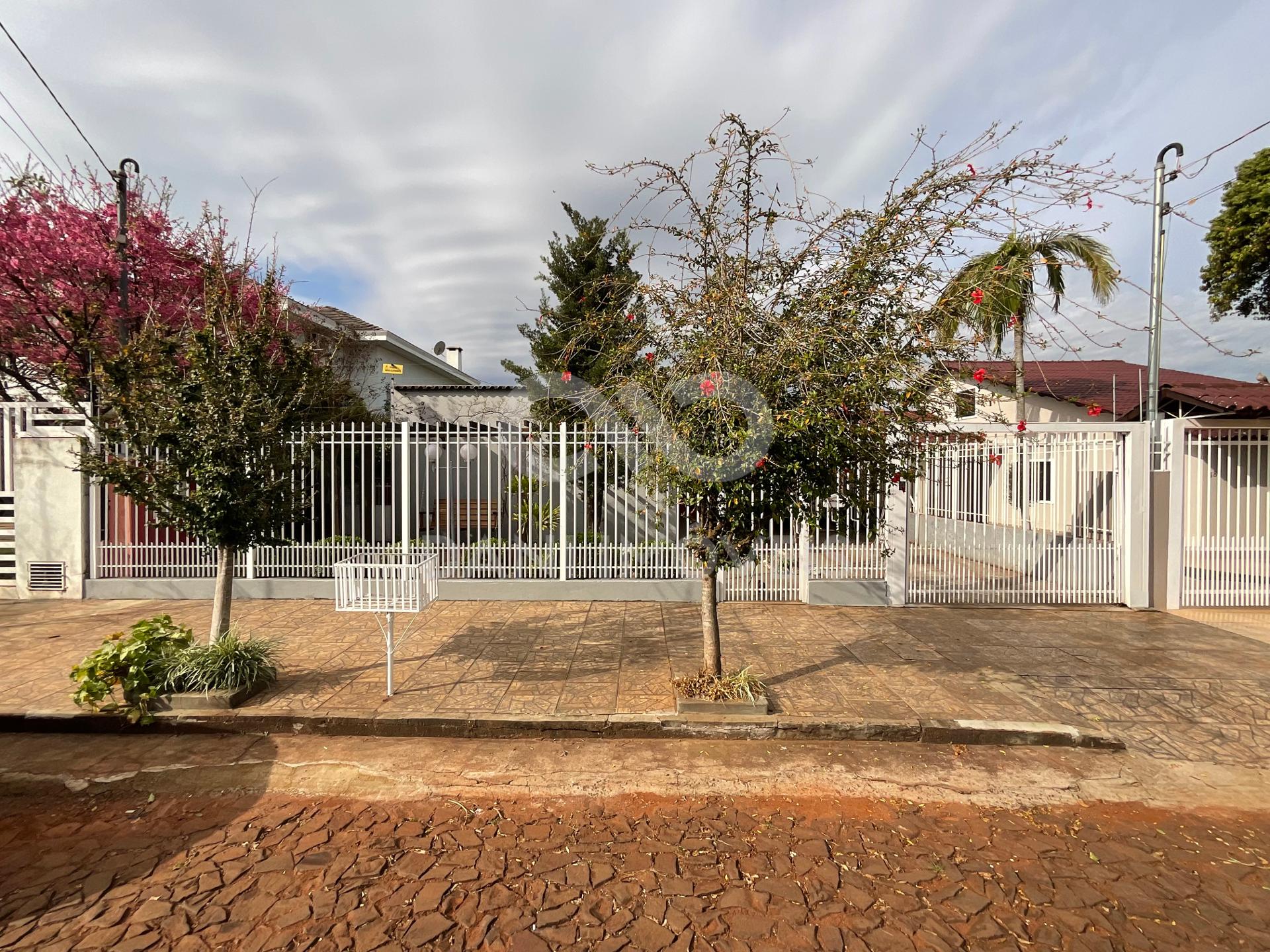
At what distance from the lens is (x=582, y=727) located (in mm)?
4441

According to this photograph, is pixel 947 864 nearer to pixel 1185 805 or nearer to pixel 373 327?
pixel 1185 805

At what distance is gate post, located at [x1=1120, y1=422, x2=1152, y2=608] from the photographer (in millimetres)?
7969

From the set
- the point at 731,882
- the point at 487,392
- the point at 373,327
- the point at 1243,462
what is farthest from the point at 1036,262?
the point at 373,327

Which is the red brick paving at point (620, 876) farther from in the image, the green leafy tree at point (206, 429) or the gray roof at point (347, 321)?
the gray roof at point (347, 321)

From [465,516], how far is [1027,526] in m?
7.93

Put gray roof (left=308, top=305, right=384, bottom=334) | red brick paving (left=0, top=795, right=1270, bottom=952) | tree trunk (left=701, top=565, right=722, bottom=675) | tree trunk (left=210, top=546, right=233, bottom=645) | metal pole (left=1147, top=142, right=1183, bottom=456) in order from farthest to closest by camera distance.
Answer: gray roof (left=308, top=305, right=384, bottom=334) < metal pole (left=1147, top=142, right=1183, bottom=456) < tree trunk (left=210, top=546, right=233, bottom=645) < tree trunk (left=701, top=565, right=722, bottom=675) < red brick paving (left=0, top=795, right=1270, bottom=952)

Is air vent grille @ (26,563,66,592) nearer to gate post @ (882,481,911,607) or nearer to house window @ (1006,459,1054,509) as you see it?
gate post @ (882,481,911,607)

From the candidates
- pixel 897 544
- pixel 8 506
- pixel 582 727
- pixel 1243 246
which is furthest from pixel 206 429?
pixel 1243 246

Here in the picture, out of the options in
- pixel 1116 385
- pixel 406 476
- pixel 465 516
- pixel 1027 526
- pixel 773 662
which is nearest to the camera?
pixel 773 662

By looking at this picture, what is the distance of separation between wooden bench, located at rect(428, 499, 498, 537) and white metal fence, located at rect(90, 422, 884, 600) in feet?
0.25

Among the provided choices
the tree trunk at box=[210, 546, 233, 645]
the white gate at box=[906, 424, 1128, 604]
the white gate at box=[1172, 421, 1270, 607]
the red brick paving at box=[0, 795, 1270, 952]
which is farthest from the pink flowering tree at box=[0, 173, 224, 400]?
the white gate at box=[1172, 421, 1270, 607]

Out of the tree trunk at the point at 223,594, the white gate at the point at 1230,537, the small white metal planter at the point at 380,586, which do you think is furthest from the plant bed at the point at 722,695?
the white gate at the point at 1230,537

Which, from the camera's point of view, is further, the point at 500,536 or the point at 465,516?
the point at 465,516

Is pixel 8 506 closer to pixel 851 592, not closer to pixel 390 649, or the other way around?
pixel 390 649
